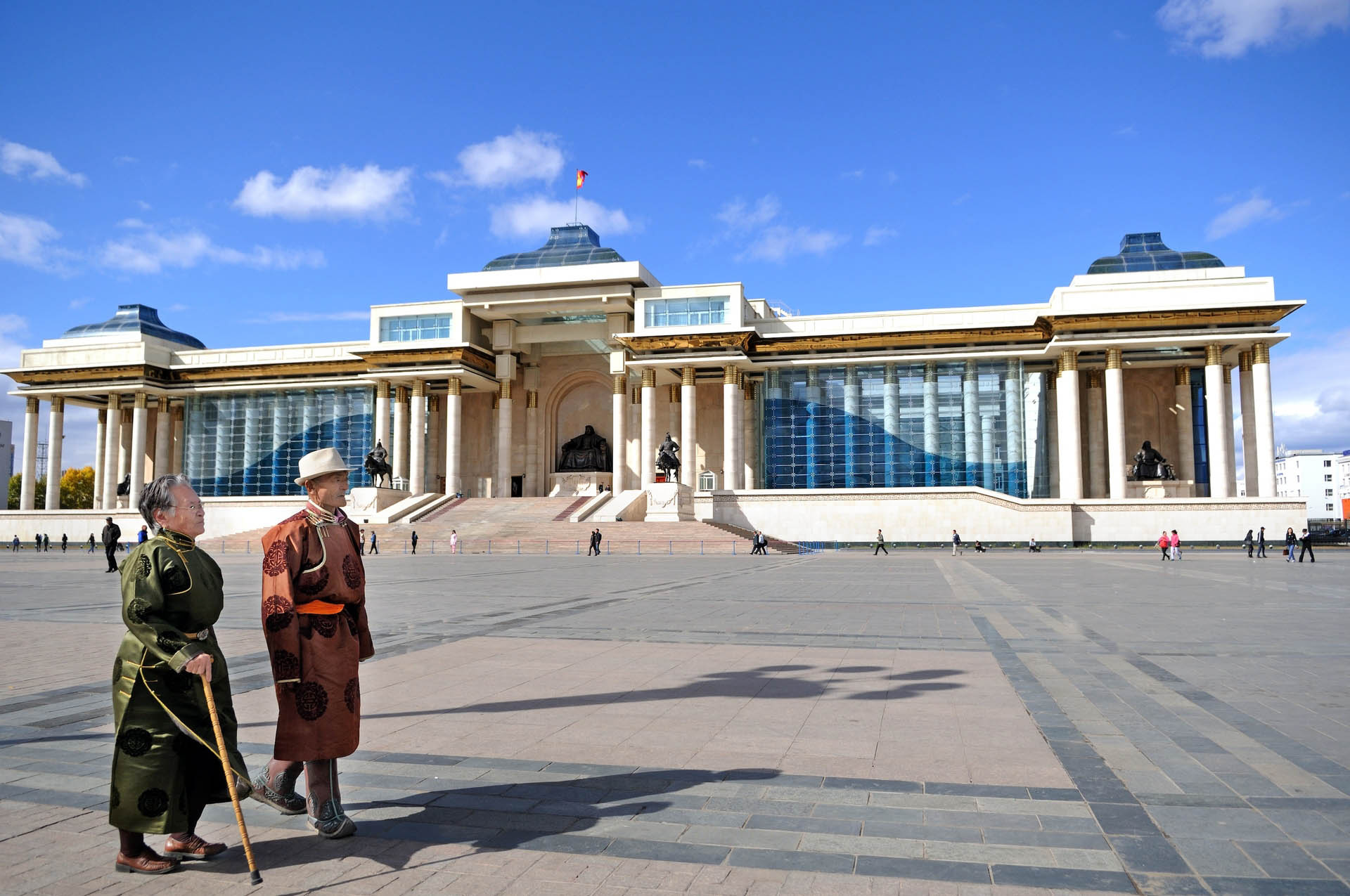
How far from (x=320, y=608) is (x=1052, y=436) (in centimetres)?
5508

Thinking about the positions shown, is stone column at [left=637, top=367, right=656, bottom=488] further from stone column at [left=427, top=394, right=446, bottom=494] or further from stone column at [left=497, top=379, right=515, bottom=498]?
stone column at [left=427, top=394, right=446, bottom=494]

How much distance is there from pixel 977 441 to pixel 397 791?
2032 inches

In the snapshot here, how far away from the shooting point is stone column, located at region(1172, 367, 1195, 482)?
53781 mm

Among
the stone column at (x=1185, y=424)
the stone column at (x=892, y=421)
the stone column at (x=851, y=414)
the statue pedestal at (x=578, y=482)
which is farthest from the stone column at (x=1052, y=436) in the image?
the statue pedestal at (x=578, y=482)

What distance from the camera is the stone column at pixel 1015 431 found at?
173 ft

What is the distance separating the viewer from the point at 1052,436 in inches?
2148

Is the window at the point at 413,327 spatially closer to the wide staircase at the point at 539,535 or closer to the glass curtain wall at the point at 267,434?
the glass curtain wall at the point at 267,434

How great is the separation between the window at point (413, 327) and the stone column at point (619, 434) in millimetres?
11092

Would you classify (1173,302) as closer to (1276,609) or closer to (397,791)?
(1276,609)

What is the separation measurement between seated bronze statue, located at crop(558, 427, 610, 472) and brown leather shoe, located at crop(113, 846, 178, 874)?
57.9m

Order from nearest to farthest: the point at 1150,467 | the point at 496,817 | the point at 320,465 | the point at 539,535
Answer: the point at 496,817 → the point at 320,465 → the point at 539,535 → the point at 1150,467

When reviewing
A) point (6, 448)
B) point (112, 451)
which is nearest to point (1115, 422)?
point (112, 451)

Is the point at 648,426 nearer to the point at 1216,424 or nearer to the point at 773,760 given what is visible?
the point at 1216,424

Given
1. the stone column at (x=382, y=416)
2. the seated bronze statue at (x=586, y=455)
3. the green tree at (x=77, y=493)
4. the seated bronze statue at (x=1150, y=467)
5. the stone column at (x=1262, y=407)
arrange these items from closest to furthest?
the stone column at (x=1262, y=407), the seated bronze statue at (x=1150, y=467), the stone column at (x=382, y=416), the seated bronze statue at (x=586, y=455), the green tree at (x=77, y=493)
